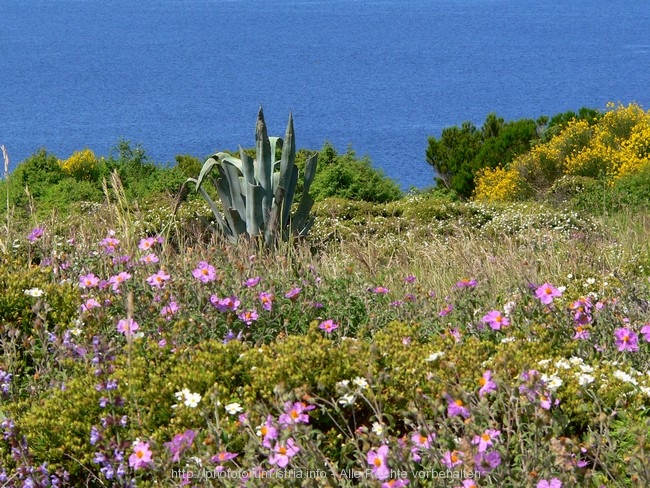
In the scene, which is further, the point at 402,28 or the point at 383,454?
the point at 402,28

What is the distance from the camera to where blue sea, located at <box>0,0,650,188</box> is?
1646 inches

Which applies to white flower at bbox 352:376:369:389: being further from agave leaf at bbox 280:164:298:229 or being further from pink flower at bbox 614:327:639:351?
agave leaf at bbox 280:164:298:229

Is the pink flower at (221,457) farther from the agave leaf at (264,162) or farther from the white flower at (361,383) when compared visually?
the agave leaf at (264,162)

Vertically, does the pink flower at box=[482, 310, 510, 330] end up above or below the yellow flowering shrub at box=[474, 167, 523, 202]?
below

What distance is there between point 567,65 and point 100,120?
3563 centimetres

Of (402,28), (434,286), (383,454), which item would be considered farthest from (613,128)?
(402,28)

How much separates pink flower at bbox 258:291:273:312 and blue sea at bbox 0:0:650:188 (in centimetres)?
1049

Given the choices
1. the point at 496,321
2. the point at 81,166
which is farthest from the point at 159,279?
the point at 81,166

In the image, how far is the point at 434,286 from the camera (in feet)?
15.9

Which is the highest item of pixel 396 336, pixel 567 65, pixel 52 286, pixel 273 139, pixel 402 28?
pixel 402 28

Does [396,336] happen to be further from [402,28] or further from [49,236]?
[402,28]

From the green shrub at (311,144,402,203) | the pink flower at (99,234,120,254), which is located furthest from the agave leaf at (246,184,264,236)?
the green shrub at (311,144,402,203)

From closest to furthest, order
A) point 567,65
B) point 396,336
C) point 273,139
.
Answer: point 396,336 → point 273,139 → point 567,65

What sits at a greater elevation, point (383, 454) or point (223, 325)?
point (223, 325)
